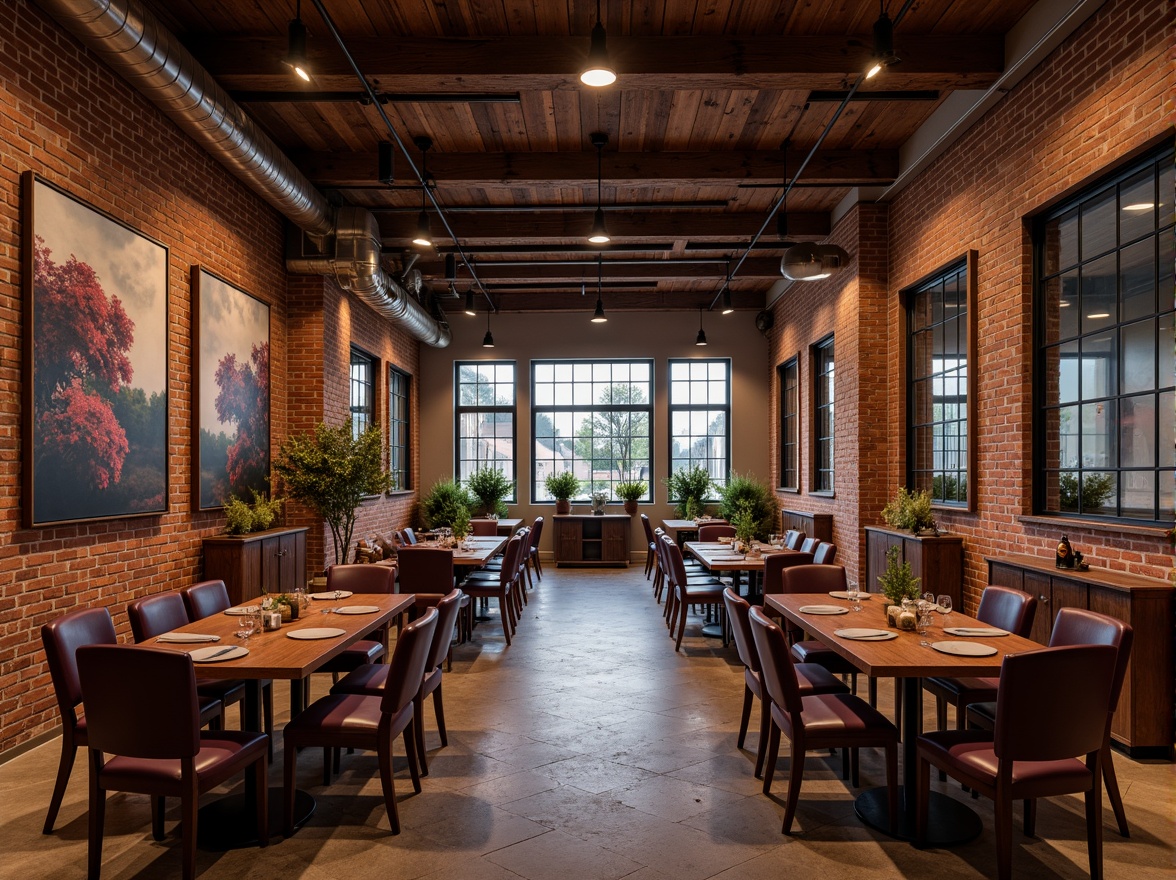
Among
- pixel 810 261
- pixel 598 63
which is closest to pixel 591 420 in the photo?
pixel 810 261

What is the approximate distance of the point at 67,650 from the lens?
3334mm

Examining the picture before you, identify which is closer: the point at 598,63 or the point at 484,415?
the point at 598,63

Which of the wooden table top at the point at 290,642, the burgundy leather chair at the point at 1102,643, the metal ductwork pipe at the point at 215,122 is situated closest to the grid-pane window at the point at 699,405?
the metal ductwork pipe at the point at 215,122

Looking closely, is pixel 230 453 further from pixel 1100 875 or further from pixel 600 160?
pixel 1100 875

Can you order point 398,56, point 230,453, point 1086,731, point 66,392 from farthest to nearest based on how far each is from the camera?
point 230,453 < point 398,56 < point 66,392 < point 1086,731

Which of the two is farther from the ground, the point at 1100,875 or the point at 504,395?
the point at 504,395

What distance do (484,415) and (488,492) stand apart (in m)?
1.46

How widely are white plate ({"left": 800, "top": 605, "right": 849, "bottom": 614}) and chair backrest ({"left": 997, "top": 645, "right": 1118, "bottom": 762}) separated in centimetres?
152

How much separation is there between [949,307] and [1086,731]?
4687mm

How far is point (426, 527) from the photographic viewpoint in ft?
41.1

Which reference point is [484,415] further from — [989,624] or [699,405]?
[989,624]

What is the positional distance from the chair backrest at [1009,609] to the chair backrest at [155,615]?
13.7ft

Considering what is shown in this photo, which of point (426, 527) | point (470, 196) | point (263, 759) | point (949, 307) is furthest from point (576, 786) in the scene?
point (426, 527)

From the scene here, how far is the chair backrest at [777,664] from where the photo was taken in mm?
3305
